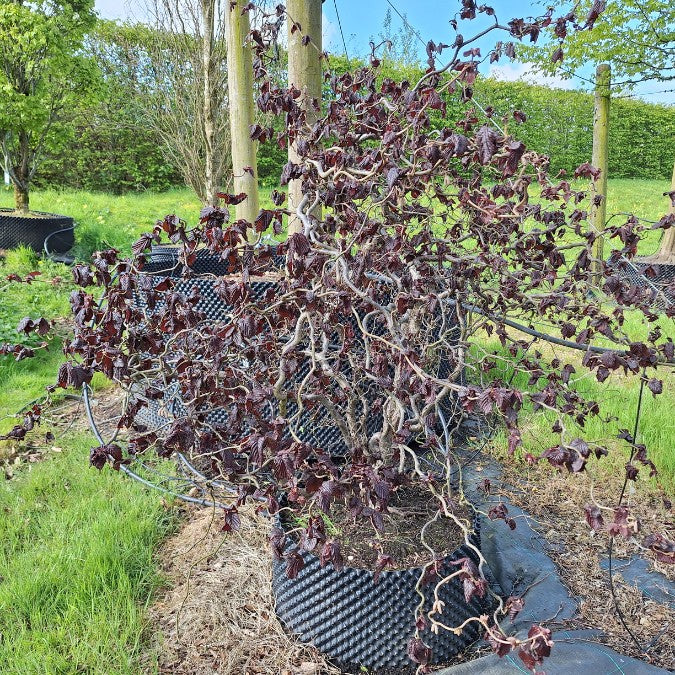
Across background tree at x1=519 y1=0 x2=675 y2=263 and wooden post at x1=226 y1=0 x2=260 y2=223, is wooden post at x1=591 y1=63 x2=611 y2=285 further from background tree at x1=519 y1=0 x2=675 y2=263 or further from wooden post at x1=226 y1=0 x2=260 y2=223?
wooden post at x1=226 y1=0 x2=260 y2=223

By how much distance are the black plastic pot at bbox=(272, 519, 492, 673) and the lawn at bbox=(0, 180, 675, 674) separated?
2.00 feet

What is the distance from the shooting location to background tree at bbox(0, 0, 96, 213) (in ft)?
22.6

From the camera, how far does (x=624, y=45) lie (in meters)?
6.54

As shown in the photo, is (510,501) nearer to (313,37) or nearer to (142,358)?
(142,358)

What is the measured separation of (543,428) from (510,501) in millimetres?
651

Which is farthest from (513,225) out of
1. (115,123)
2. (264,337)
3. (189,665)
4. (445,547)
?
(115,123)

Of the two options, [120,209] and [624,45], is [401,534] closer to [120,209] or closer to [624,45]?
[624,45]

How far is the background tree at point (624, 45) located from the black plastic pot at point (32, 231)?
6.35 metres

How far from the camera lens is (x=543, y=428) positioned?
11.1 feet

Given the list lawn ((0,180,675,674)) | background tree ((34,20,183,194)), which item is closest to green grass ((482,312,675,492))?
lawn ((0,180,675,674))

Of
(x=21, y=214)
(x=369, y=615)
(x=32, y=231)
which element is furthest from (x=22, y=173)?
(x=369, y=615)

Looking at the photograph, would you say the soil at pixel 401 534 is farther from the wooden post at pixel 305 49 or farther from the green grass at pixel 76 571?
the wooden post at pixel 305 49

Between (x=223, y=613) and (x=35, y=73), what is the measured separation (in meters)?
7.67

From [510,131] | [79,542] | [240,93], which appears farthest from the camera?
[510,131]
